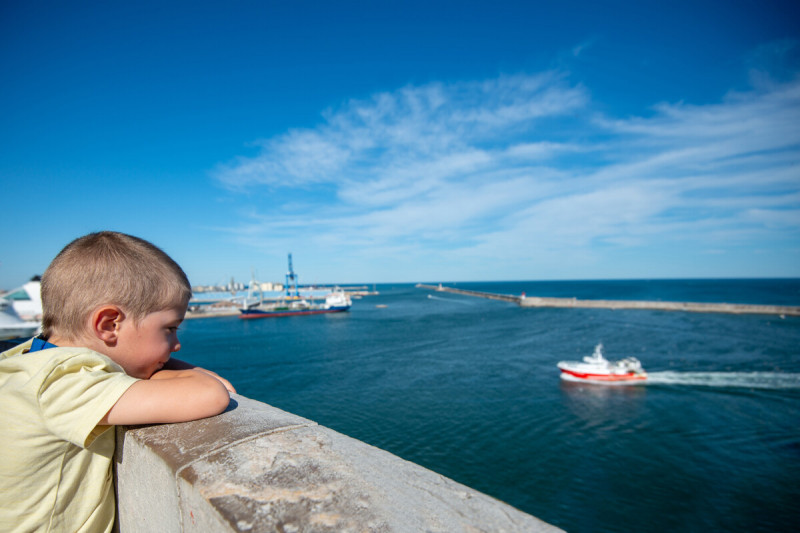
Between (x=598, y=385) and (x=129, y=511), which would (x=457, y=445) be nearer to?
(x=598, y=385)

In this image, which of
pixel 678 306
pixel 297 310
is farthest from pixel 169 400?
pixel 678 306

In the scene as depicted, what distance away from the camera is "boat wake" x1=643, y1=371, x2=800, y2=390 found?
70.4ft

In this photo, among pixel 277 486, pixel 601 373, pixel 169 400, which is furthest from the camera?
pixel 601 373

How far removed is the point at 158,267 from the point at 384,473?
105 cm

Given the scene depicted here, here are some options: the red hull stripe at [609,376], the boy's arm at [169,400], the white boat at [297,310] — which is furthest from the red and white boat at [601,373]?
the white boat at [297,310]

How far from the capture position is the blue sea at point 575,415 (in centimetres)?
1143

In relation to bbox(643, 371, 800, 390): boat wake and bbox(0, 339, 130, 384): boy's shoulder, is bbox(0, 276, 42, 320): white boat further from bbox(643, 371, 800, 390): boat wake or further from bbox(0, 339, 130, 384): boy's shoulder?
bbox(643, 371, 800, 390): boat wake

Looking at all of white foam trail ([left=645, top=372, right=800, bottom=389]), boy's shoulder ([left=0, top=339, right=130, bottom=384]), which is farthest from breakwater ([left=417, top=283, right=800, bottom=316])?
boy's shoulder ([left=0, top=339, right=130, bottom=384])

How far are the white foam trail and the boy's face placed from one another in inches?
1056

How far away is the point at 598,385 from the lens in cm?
2203

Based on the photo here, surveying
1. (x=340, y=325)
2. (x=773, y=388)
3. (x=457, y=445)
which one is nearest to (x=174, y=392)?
(x=457, y=445)

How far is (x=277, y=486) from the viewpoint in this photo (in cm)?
96

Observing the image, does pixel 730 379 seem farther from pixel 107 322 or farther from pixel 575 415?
pixel 107 322

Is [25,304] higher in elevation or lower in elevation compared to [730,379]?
higher
